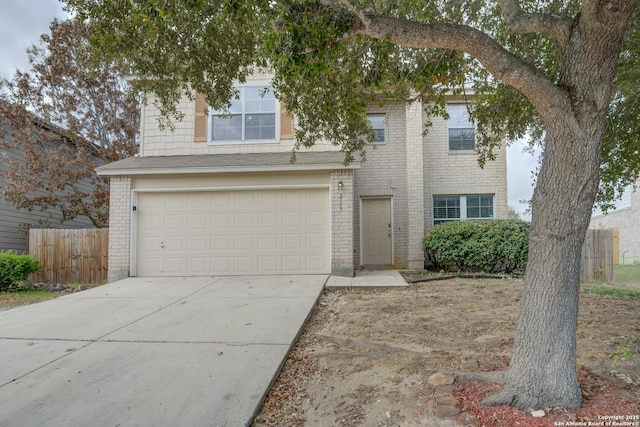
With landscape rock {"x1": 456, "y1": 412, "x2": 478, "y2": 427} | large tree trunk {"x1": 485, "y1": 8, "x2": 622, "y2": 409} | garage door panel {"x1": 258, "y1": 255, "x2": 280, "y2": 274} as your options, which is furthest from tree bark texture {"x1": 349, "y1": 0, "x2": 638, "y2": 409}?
garage door panel {"x1": 258, "y1": 255, "x2": 280, "y2": 274}

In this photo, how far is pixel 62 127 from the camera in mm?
12719

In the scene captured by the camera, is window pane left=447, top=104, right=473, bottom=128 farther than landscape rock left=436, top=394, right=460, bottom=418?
Yes

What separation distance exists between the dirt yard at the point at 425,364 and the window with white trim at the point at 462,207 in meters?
5.26

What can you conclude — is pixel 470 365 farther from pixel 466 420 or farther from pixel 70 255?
pixel 70 255

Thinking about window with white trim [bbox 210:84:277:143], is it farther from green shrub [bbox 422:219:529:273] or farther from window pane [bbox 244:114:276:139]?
green shrub [bbox 422:219:529:273]

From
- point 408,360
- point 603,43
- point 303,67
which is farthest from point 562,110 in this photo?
point 408,360

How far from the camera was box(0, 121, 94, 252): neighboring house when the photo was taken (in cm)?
1138

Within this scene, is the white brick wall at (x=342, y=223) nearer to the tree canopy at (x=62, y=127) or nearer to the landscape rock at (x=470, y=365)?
the landscape rock at (x=470, y=365)

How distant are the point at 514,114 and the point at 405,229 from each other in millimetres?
5830

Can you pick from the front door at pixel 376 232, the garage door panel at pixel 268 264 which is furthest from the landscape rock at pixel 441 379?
the front door at pixel 376 232

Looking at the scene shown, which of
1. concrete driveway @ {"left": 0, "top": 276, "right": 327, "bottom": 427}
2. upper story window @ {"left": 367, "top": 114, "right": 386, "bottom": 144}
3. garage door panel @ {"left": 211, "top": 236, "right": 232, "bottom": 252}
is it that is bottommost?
concrete driveway @ {"left": 0, "top": 276, "right": 327, "bottom": 427}

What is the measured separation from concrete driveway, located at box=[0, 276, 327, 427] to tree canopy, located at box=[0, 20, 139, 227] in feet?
21.6

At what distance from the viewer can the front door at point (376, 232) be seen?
11289 millimetres

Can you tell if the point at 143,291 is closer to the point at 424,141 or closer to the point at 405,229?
the point at 405,229
